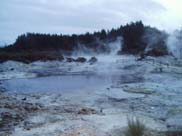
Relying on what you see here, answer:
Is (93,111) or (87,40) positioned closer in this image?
(93,111)

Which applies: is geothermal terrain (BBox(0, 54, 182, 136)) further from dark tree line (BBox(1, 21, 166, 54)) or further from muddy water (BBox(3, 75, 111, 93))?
dark tree line (BBox(1, 21, 166, 54))

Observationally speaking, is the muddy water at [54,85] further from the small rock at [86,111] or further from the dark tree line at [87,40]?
the dark tree line at [87,40]

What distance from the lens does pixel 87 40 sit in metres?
52.9

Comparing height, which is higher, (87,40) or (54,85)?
(87,40)

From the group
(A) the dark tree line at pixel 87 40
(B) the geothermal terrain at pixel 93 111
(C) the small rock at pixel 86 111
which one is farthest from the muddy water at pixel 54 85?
(A) the dark tree line at pixel 87 40

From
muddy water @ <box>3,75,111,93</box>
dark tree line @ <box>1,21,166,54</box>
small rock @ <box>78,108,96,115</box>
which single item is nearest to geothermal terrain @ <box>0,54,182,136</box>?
small rock @ <box>78,108,96,115</box>

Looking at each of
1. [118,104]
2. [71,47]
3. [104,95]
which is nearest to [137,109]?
[118,104]

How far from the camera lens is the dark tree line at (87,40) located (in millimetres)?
47000

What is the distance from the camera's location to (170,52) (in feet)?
127

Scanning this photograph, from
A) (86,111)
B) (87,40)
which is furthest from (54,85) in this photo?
(87,40)

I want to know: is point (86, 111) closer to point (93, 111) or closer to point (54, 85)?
point (93, 111)

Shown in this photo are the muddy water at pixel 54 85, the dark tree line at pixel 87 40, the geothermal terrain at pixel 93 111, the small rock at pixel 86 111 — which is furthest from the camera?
the dark tree line at pixel 87 40

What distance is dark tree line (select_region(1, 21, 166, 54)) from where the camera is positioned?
47.0m

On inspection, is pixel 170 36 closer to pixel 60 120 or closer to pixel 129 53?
pixel 129 53
